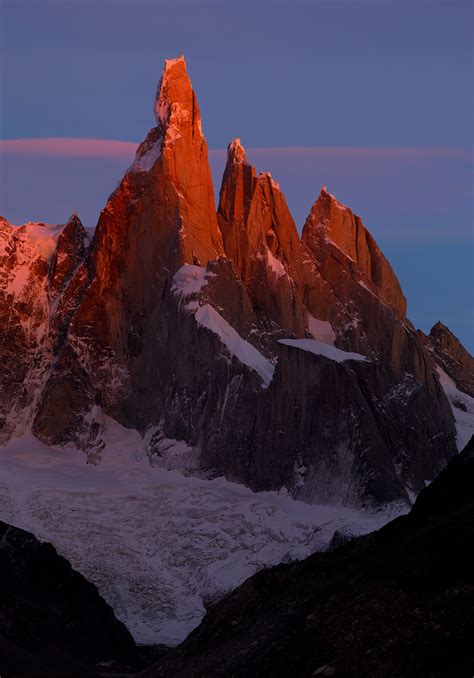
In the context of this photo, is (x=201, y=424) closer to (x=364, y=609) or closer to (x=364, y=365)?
(x=364, y=365)

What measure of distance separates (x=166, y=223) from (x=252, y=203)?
10.9m

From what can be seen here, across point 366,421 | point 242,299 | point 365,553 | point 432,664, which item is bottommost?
point 432,664

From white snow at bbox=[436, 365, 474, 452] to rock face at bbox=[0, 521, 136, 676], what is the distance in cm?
3911

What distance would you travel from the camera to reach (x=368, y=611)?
5400 centimetres

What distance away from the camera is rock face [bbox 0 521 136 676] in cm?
7750

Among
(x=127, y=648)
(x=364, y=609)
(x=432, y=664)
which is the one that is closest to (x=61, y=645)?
(x=127, y=648)

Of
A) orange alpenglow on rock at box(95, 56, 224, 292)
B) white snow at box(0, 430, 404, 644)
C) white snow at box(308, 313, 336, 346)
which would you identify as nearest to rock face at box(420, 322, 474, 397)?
white snow at box(308, 313, 336, 346)

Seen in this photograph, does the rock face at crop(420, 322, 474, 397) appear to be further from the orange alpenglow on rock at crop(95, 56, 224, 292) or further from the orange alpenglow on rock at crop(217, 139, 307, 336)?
the orange alpenglow on rock at crop(95, 56, 224, 292)

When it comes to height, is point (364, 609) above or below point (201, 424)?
below

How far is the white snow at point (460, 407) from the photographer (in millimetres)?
129625

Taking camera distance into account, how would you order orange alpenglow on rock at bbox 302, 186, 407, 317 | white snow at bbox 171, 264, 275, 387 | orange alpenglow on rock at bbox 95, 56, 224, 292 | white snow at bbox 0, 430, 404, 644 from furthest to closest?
orange alpenglow on rock at bbox 302, 186, 407, 317
orange alpenglow on rock at bbox 95, 56, 224, 292
white snow at bbox 171, 264, 275, 387
white snow at bbox 0, 430, 404, 644

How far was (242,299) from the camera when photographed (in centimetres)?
12219

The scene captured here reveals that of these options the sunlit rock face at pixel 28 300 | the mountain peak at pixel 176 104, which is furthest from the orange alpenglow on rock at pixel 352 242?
the sunlit rock face at pixel 28 300

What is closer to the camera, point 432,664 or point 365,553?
point 432,664
